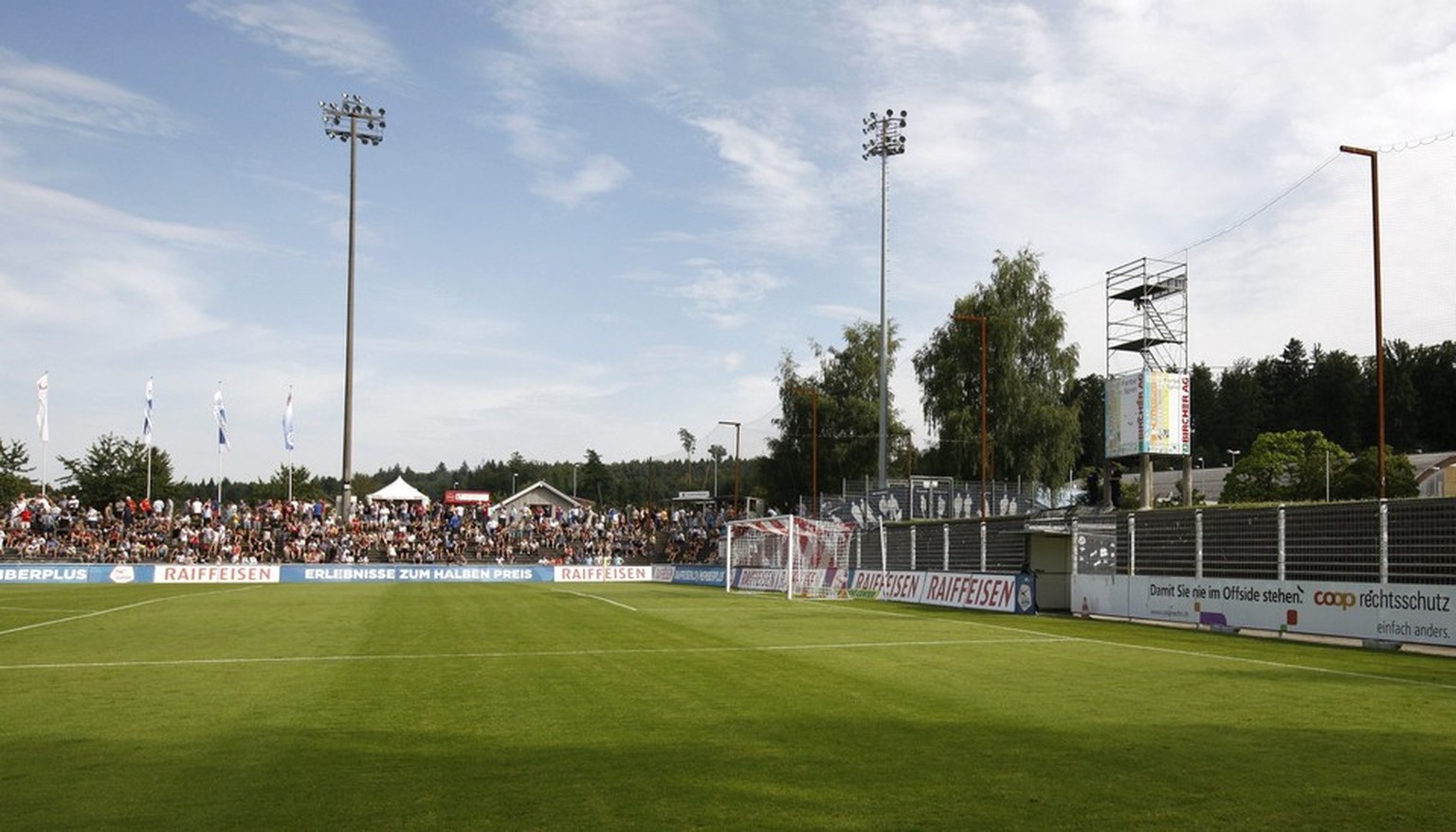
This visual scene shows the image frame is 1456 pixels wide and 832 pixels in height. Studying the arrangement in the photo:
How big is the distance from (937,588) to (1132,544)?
7335 mm

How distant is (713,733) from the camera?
35.2 ft

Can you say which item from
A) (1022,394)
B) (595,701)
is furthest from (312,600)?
(1022,394)

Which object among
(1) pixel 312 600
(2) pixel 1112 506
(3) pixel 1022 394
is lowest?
(1) pixel 312 600

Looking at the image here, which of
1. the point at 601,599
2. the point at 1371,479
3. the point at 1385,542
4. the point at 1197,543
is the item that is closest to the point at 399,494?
the point at 601,599

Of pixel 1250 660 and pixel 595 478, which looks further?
pixel 595 478

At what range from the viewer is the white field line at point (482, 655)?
16578 mm

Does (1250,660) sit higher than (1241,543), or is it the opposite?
(1241,543)

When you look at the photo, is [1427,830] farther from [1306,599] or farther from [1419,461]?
[1419,461]

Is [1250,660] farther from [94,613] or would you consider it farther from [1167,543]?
[94,613]

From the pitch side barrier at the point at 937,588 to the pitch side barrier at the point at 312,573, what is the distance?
589 inches

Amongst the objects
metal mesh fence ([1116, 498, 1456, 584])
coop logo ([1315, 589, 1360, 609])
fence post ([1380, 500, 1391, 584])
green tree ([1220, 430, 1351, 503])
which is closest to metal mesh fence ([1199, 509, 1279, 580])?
metal mesh fence ([1116, 498, 1456, 584])

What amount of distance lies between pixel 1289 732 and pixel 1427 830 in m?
3.87

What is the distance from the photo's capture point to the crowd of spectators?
190ft

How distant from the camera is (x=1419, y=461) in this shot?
284ft
